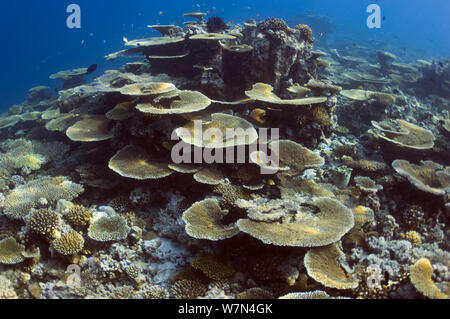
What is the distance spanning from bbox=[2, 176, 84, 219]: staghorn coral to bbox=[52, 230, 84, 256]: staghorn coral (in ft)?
2.93

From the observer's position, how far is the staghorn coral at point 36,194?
15.0 ft

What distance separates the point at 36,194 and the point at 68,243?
138cm

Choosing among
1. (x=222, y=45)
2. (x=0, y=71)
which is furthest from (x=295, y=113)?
(x=0, y=71)

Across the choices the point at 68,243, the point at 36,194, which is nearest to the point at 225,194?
the point at 68,243

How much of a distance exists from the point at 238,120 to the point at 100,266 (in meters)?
3.49

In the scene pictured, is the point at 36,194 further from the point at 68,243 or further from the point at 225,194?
the point at 225,194

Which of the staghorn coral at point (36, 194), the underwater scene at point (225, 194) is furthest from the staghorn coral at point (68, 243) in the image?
the staghorn coral at point (36, 194)

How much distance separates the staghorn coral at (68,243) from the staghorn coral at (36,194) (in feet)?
2.93

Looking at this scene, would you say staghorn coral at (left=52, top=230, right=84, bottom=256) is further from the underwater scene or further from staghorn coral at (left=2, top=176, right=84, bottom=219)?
staghorn coral at (left=2, top=176, right=84, bottom=219)

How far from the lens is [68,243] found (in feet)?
13.8

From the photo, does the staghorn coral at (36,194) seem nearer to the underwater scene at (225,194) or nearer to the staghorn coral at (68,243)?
the underwater scene at (225,194)

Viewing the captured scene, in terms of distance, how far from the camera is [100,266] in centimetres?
413
